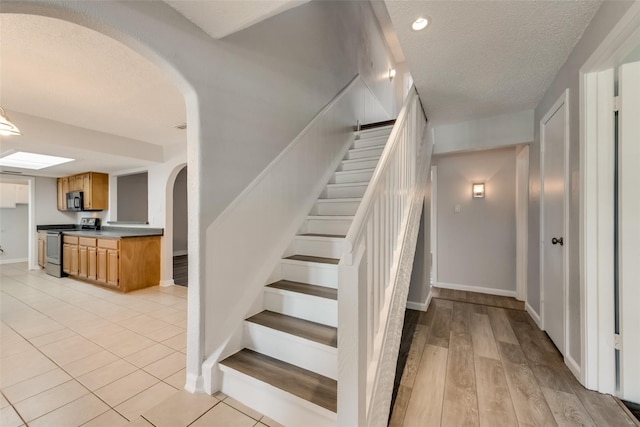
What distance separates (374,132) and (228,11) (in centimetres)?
252

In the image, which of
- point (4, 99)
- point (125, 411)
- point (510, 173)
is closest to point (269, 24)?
point (4, 99)

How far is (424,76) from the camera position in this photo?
7.66ft

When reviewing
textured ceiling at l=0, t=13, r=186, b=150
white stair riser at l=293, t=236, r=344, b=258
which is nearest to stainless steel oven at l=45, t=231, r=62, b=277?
textured ceiling at l=0, t=13, r=186, b=150

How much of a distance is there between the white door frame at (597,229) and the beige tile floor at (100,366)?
2.13 metres

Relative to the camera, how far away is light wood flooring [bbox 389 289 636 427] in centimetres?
148

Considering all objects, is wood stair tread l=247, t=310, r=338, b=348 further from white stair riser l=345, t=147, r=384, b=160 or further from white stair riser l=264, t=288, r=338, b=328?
white stair riser l=345, t=147, r=384, b=160

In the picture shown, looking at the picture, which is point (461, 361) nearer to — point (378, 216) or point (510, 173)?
point (378, 216)

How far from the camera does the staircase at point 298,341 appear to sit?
1.36 metres

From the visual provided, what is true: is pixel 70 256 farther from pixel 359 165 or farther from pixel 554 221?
pixel 554 221

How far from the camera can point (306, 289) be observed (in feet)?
6.17

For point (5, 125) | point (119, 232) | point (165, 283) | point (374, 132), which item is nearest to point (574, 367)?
point (374, 132)


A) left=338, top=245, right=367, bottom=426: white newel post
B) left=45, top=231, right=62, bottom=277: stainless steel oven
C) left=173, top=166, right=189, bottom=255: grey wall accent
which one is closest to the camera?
left=338, top=245, right=367, bottom=426: white newel post

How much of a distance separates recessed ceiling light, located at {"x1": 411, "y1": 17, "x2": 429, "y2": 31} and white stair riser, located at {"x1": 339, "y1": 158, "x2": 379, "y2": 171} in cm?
137

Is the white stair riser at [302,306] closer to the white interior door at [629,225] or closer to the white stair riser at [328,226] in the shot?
the white stair riser at [328,226]
